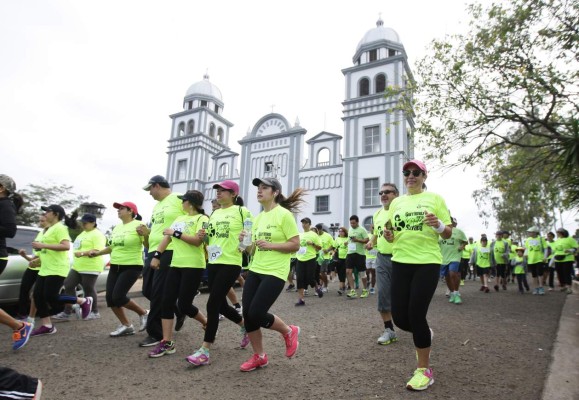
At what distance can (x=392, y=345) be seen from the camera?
14.8ft

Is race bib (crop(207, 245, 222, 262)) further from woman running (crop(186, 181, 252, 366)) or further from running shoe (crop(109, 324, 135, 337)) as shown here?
running shoe (crop(109, 324, 135, 337))

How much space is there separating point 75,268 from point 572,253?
12.2m

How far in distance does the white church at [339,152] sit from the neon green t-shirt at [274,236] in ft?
69.3

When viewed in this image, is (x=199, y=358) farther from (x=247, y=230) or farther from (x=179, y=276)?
(x=247, y=230)

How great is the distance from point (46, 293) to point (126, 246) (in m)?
1.26

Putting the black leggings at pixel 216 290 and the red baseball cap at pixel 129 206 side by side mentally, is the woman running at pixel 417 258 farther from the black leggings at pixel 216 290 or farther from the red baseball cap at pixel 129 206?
the red baseball cap at pixel 129 206

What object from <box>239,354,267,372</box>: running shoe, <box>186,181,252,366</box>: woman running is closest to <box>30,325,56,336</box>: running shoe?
<box>186,181,252,366</box>: woman running

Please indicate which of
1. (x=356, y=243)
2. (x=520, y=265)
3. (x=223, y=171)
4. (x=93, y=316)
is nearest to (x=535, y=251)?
(x=520, y=265)

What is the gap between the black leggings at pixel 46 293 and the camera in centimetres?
515

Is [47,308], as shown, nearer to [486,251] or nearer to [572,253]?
[486,251]

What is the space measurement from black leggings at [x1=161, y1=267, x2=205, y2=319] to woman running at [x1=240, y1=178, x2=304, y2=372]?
79 cm

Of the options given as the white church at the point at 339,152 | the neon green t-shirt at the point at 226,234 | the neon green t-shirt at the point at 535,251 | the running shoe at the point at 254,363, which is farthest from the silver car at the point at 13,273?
the white church at the point at 339,152

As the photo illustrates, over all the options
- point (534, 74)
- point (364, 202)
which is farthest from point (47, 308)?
point (364, 202)

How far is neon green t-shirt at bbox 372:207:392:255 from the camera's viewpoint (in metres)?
5.24
